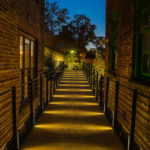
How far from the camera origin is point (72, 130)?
14.2 ft

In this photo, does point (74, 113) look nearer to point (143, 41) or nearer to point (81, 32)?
point (143, 41)

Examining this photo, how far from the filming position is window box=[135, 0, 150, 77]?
370cm

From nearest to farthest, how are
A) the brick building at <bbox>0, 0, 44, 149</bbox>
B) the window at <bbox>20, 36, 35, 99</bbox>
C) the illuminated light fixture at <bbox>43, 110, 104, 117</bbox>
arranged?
the brick building at <bbox>0, 0, 44, 149</bbox> < the window at <bbox>20, 36, 35, 99</bbox> < the illuminated light fixture at <bbox>43, 110, 104, 117</bbox>

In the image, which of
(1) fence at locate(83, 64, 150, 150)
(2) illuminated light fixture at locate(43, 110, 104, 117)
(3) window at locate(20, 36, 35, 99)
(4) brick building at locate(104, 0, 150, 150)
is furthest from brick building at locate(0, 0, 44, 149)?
(4) brick building at locate(104, 0, 150, 150)

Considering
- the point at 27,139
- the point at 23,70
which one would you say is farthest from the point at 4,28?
the point at 27,139

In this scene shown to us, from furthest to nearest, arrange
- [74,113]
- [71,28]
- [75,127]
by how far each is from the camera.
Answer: [71,28]
[74,113]
[75,127]

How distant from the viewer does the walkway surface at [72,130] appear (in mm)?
3586

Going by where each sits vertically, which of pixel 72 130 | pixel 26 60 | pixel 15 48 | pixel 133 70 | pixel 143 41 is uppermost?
pixel 143 41

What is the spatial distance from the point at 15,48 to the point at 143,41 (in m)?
3.19

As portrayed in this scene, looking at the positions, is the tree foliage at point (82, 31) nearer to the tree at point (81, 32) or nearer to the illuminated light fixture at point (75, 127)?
the tree at point (81, 32)

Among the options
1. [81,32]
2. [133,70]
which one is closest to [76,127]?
[133,70]

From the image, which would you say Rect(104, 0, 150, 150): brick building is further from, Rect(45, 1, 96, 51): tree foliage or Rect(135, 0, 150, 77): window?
Rect(45, 1, 96, 51): tree foliage

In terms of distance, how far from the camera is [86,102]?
7.00m

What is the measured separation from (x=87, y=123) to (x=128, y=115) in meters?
1.23
